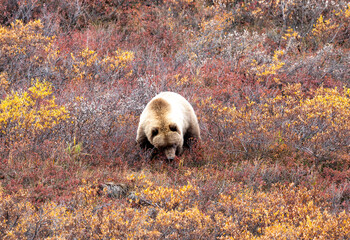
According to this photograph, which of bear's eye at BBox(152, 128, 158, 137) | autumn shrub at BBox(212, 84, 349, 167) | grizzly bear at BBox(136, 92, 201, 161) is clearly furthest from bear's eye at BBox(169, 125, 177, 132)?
autumn shrub at BBox(212, 84, 349, 167)

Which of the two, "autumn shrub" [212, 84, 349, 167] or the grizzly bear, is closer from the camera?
the grizzly bear

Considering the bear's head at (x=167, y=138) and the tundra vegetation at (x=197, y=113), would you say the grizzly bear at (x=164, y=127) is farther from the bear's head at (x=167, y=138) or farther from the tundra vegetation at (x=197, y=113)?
the tundra vegetation at (x=197, y=113)

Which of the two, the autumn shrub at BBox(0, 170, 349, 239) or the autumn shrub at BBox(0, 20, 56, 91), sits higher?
the autumn shrub at BBox(0, 20, 56, 91)

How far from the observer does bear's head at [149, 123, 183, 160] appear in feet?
21.6

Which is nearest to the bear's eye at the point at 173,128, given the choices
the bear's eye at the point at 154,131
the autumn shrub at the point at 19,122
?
the bear's eye at the point at 154,131

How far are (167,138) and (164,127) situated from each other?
0.65 feet

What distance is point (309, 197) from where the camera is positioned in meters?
5.45

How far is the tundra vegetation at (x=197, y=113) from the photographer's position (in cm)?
453

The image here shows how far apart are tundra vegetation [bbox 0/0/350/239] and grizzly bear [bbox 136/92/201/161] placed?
0.31 metres

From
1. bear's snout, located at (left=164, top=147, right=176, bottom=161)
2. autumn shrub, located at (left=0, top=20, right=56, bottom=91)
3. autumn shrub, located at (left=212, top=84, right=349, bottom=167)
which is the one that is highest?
autumn shrub, located at (left=0, top=20, right=56, bottom=91)

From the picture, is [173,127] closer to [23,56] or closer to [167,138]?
[167,138]

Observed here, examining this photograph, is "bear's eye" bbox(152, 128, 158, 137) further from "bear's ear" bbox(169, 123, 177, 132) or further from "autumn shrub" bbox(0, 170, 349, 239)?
"autumn shrub" bbox(0, 170, 349, 239)

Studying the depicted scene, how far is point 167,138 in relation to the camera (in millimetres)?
6590

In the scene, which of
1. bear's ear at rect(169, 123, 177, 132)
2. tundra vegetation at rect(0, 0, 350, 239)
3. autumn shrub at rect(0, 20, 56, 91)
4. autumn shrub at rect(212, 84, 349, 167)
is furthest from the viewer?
autumn shrub at rect(0, 20, 56, 91)
